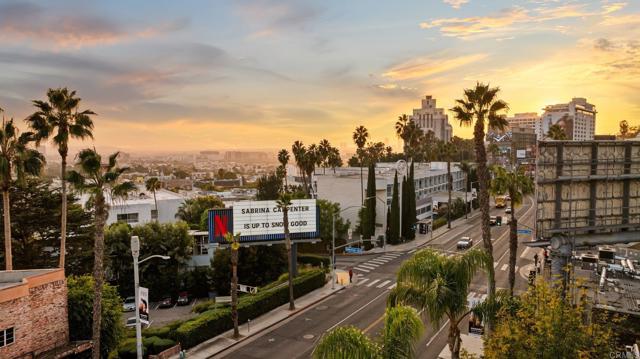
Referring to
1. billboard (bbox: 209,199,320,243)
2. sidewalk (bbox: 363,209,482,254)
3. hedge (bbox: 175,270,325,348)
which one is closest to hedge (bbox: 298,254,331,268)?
sidewalk (bbox: 363,209,482,254)

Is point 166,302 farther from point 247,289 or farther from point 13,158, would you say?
point 13,158

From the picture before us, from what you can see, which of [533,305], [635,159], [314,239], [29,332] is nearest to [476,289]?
[314,239]

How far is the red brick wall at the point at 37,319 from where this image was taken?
71.5 feet

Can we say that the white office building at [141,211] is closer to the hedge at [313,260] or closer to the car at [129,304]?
the car at [129,304]

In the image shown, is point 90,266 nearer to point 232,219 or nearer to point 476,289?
point 232,219

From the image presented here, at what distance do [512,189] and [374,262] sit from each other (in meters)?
30.2

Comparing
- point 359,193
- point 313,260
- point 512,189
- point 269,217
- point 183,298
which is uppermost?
point 512,189

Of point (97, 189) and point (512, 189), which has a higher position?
point (97, 189)

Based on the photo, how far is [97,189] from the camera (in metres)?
22.3

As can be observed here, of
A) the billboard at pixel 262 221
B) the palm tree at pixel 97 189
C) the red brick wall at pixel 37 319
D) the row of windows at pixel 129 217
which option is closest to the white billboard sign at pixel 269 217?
the billboard at pixel 262 221

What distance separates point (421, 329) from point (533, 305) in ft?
14.3

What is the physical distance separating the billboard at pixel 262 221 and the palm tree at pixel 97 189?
2162 cm

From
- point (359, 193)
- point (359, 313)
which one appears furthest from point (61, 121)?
point (359, 193)

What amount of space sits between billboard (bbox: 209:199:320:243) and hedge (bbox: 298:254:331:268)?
1336 cm
